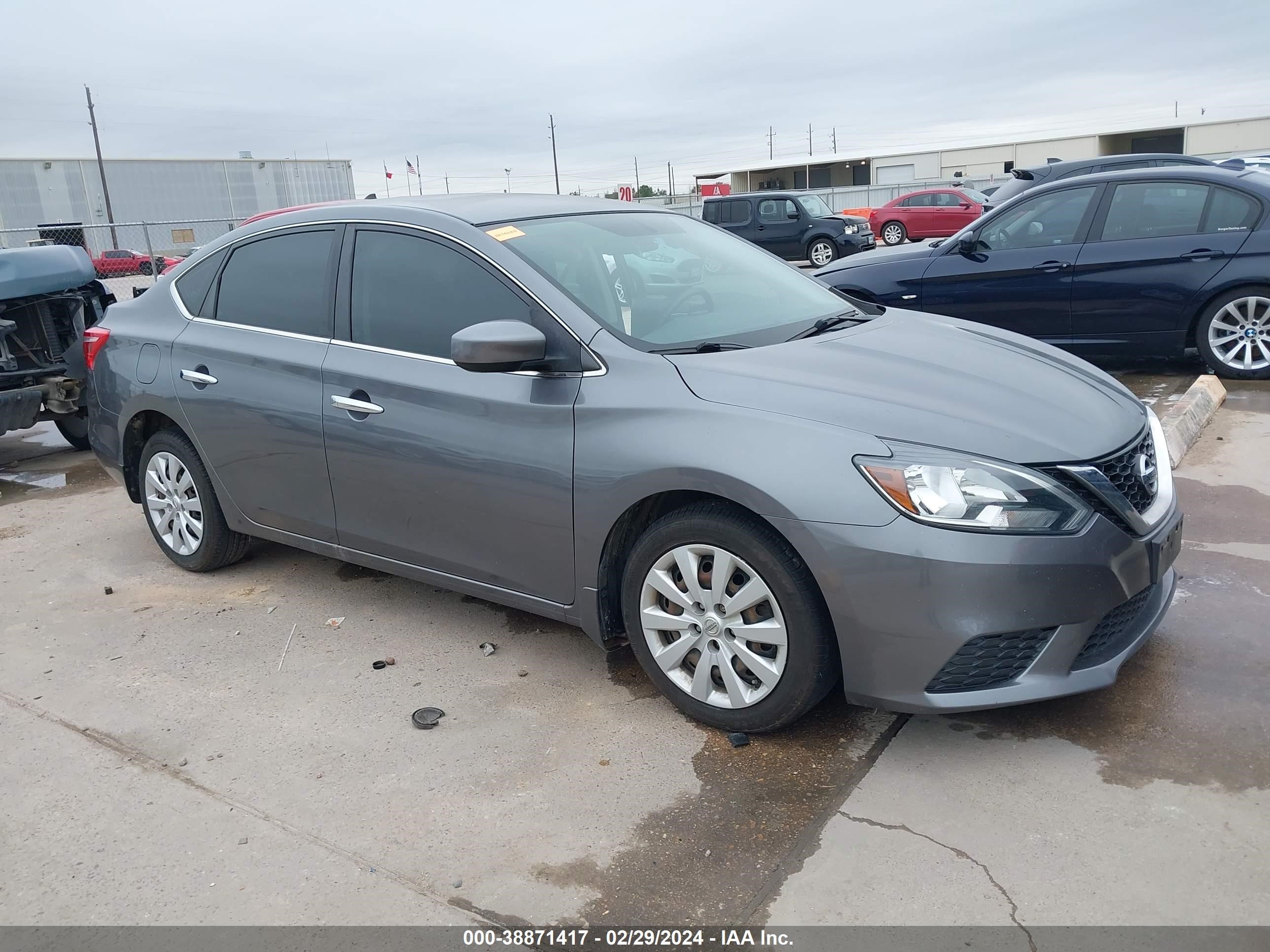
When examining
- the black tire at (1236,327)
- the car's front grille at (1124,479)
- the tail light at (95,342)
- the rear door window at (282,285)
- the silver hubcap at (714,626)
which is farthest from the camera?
the black tire at (1236,327)

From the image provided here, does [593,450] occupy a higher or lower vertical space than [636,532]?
higher

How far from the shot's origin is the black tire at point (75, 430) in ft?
26.7

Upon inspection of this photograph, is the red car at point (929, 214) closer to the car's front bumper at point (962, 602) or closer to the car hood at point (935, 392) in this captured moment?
the car hood at point (935, 392)

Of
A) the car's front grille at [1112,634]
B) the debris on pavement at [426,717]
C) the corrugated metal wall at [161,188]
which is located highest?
the corrugated metal wall at [161,188]

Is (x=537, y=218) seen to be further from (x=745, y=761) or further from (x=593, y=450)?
(x=745, y=761)

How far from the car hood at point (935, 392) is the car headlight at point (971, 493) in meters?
0.05

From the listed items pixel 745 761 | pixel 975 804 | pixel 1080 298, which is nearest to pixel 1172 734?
pixel 975 804

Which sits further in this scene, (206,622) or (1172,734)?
(206,622)

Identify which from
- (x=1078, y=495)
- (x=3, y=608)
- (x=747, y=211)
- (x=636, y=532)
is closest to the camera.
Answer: (x=1078, y=495)

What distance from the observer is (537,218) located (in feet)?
13.1

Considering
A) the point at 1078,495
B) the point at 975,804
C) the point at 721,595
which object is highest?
the point at 1078,495

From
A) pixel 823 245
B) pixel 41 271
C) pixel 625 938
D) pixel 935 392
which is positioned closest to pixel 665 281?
pixel 935 392

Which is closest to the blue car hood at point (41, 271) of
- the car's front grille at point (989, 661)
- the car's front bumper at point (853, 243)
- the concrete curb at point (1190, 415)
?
the car's front grille at point (989, 661)

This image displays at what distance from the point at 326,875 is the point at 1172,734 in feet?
8.16
